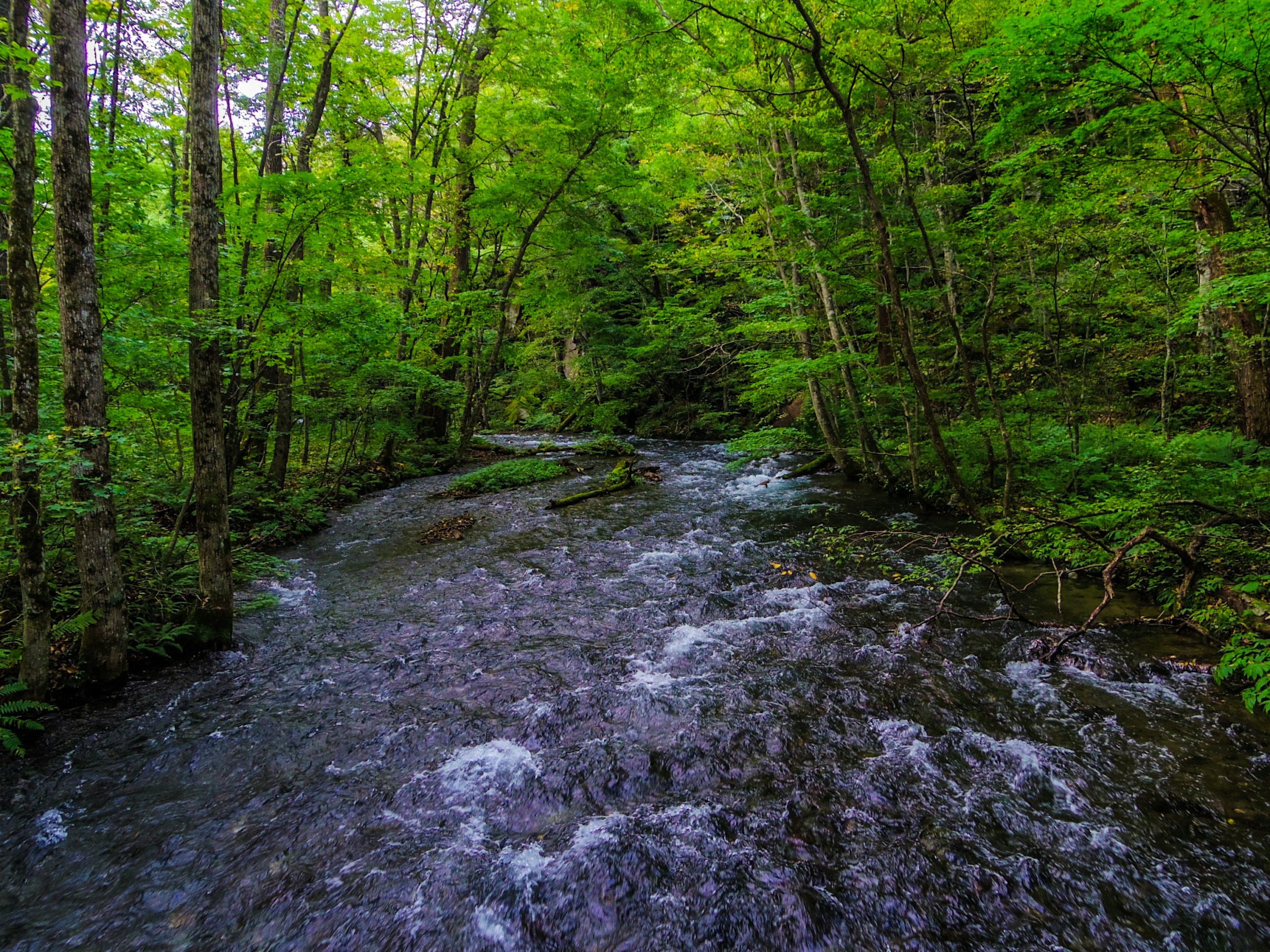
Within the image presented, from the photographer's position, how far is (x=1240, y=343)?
670 cm

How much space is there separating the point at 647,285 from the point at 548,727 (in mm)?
21555

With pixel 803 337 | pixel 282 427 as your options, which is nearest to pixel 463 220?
pixel 282 427

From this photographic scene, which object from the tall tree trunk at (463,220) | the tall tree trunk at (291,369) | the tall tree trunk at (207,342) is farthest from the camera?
the tall tree trunk at (463,220)

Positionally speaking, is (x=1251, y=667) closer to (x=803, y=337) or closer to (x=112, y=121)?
(x=803, y=337)

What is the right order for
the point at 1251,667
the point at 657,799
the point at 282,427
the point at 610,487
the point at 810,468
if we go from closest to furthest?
1. the point at 657,799
2. the point at 1251,667
3. the point at 282,427
4. the point at 610,487
5. the point at 810,468

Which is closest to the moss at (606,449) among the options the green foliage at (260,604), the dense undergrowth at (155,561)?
the dense undergrowth at (155,561)

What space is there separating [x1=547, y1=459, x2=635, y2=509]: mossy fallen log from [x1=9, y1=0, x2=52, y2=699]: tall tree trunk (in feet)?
24.9

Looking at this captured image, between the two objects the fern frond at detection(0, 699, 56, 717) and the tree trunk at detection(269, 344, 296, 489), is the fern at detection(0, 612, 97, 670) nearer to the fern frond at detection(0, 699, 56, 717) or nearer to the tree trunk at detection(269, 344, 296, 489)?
the fern frond at detection(0, 699, 56, 717)

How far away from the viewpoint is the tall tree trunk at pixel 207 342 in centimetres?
505

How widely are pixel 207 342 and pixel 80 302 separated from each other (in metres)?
0.90

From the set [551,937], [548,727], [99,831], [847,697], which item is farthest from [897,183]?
[99,831]

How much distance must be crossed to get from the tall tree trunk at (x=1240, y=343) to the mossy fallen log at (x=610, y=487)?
376 inches

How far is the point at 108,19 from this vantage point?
307 inches

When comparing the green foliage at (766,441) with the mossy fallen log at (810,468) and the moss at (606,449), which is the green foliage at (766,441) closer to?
the mossy fallen log at (810,468)
